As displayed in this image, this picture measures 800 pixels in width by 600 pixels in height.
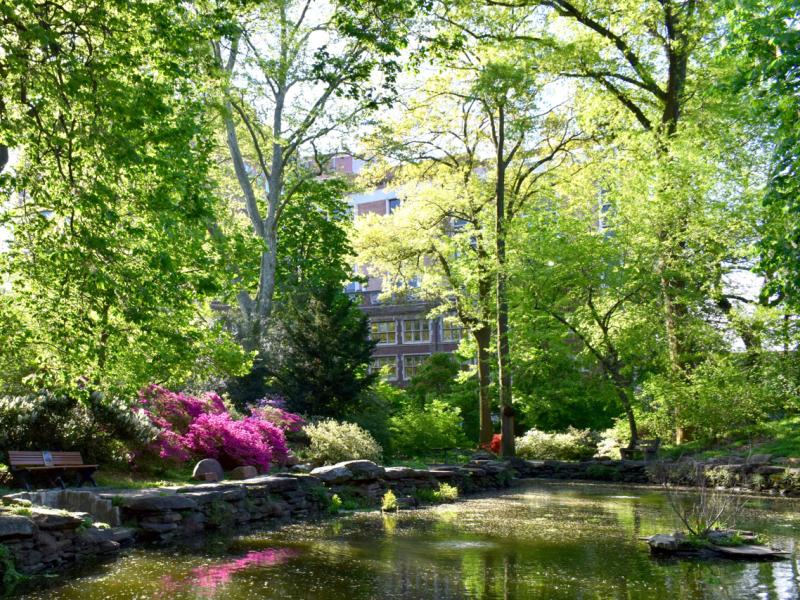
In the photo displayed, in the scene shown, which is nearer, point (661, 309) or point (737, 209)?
point (737, 209)

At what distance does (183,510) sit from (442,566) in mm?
4156

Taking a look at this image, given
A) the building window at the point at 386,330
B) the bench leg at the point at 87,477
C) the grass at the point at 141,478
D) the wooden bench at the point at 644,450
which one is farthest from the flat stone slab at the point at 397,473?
the building window at the point at 386,330

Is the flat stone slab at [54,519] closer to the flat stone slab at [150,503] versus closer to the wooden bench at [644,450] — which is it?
the flat stone slab at [150,503]

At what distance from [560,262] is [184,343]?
15.0 m

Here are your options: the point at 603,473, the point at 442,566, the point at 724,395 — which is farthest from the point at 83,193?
the point at 724,395

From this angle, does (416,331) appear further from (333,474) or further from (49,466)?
(49,466)

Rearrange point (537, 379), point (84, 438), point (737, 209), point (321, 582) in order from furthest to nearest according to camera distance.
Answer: point (537, 379), point (737, 209), point (84, 438), point (321, 582)

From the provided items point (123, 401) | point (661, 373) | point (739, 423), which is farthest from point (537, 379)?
point (123, 401)

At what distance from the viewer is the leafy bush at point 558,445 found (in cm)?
2722

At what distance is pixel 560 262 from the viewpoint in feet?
81.0

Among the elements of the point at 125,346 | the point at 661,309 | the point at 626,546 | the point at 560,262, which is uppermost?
the point at 560,262

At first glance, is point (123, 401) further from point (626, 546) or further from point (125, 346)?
point (626, 546)

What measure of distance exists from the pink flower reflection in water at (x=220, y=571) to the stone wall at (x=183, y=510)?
155cm

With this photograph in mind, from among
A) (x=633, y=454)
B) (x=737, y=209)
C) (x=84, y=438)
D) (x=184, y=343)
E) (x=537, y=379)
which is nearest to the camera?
(x=184, y=343)
